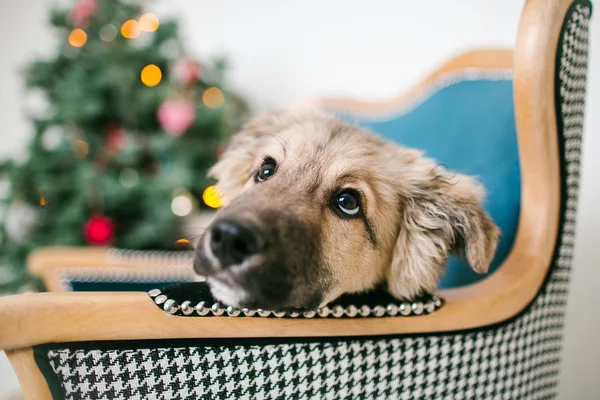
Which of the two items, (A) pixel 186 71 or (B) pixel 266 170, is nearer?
(B) pixel 266 170

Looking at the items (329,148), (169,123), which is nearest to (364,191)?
(329,148)

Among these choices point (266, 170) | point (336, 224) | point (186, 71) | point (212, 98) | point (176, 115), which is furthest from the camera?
point (212, 98)

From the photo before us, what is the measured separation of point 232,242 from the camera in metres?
0.79

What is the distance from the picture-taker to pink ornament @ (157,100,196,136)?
260 centimetres

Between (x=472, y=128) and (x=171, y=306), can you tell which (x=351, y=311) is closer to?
(x=171, y=306)

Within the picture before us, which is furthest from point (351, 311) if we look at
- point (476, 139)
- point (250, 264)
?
point (476, 139)

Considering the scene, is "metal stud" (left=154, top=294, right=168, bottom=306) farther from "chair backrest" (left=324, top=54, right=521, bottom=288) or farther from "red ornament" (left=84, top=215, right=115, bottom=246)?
"red ornament" (left=84, top=215, right=115, bottom=246)

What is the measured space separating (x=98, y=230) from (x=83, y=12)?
1.55 metres

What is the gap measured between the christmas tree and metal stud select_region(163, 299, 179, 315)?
1.89m

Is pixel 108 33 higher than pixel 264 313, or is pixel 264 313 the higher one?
pixel 108 33

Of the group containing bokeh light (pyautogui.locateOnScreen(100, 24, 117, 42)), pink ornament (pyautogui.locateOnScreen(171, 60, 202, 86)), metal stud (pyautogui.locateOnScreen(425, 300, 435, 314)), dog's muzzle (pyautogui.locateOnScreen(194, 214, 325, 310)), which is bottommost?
metal stud (pyautogui.locateOnScreen(425, 300, 435, 314))

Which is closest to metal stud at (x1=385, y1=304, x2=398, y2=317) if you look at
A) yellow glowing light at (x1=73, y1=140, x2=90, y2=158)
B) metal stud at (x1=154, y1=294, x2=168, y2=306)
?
metal stud at (x1=154, y1=294, x2=168, y2=306)

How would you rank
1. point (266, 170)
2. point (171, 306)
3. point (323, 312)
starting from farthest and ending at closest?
point (266, 170)
point (323, 312)
point (171, 306)

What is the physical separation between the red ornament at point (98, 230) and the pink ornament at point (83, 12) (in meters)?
1.40
